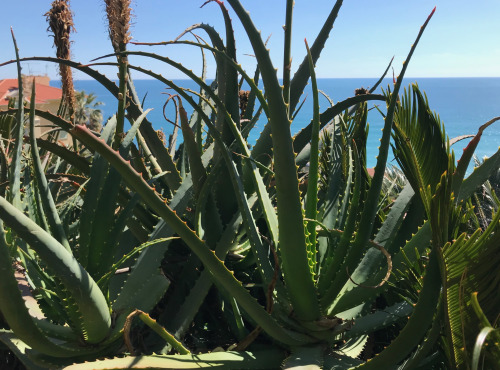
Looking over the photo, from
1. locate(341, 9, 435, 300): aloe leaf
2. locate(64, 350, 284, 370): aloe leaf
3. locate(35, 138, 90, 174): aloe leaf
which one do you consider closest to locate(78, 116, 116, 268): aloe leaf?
locate(35, 138, 90, 174): aloe leaf

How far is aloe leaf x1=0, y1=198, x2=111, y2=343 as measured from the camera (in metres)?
0.73

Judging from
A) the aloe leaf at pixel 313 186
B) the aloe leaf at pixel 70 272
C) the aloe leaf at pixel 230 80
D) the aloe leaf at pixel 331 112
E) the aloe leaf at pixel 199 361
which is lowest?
the aloe leaf at pixel 199 361

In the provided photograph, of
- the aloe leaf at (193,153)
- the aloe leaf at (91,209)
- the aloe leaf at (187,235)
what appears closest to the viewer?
the aloe leaf at (187,235)

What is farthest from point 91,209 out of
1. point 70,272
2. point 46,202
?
point 70,272

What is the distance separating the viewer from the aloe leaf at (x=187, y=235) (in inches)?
28.7

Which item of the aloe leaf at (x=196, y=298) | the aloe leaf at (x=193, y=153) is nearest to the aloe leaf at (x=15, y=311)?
the aloe leaf at (x=196, y=298)

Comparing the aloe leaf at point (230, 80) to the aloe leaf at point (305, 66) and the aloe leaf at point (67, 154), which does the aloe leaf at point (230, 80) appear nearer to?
the aloe leaf at point (305, 66)

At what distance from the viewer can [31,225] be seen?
2.47 ft

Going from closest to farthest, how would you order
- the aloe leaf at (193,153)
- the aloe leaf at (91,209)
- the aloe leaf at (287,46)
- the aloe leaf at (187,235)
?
the aloe leaf at (187,235) < the aloe leaf at (287,46) < the aloe leaf at (91,209) < the aloe leaf at (193,153)

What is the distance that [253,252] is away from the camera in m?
0.96

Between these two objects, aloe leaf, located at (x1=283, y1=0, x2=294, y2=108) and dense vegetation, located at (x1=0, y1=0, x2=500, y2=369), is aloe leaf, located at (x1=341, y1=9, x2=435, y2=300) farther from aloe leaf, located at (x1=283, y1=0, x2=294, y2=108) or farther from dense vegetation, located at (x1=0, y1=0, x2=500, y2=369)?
aloe leaf, located at (x1=283, y1=0, x2=294, y2=108)

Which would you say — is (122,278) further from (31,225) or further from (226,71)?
(226,71)

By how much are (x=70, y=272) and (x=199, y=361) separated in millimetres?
275

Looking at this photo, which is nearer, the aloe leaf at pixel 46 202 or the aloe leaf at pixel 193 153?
the aloe leaf at pixel 46 202
